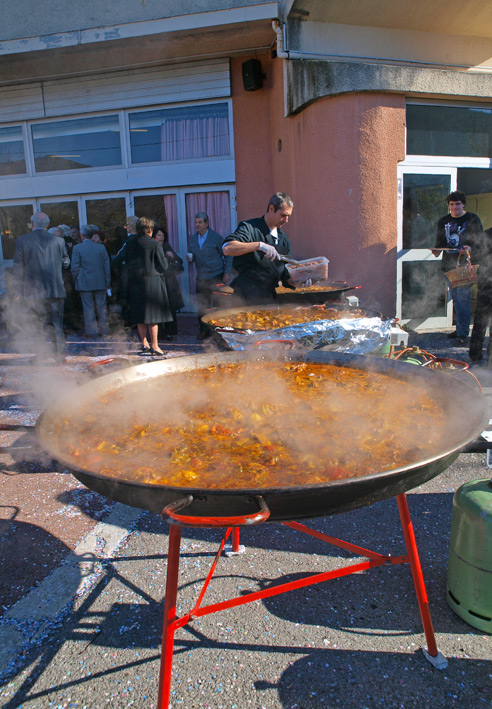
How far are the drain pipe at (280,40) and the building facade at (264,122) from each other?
0.02 meters

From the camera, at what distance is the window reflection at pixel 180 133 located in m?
9.27

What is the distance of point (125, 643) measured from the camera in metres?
2.06

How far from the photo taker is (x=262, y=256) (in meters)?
4.38

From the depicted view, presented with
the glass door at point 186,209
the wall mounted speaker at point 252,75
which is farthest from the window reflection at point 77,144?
the wall mounted speaker at point 252,75

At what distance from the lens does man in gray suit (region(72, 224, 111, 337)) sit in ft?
26.1

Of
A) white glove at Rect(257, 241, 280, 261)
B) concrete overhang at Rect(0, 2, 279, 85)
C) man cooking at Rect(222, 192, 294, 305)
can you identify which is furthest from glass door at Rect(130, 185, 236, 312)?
white glove at Rect(257, 241, 280, 261)

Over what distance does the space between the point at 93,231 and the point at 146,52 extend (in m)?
3.44

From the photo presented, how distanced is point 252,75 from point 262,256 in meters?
5.84

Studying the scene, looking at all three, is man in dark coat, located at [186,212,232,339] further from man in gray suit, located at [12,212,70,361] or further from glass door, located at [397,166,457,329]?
glass door, located at [397,166,457,329]

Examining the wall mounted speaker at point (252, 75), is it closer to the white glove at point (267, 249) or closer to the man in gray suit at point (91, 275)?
the man in gray suit at point (91, 275)

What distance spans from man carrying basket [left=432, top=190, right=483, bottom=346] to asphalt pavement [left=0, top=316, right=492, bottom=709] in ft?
14.1

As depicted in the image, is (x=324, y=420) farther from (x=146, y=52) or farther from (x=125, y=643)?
(x=146, y=52)

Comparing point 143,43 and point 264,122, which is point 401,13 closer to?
point 264,122

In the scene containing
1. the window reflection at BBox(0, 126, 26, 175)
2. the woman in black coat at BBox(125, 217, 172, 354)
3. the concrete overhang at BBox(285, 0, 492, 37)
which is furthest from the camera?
the window reflection at BBox(0, 126, 26, 175)
